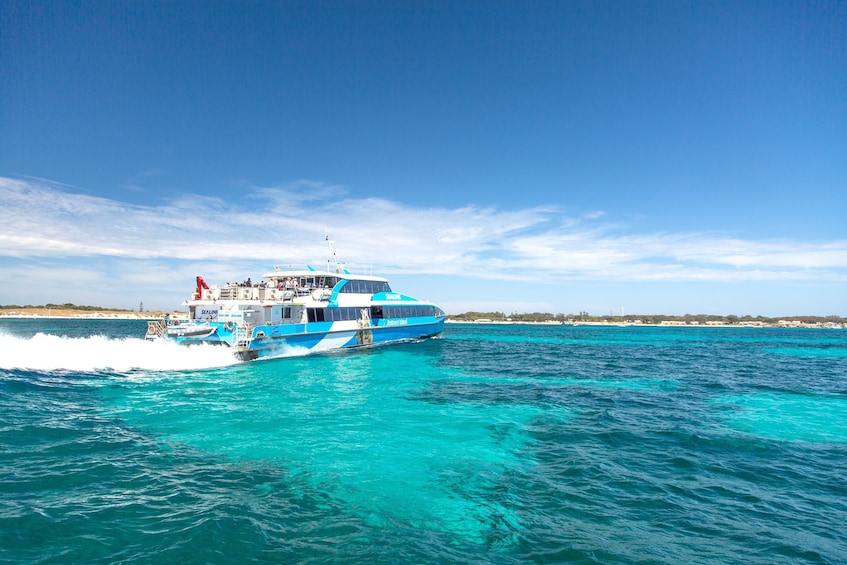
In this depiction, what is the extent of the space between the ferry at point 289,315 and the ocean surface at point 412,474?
26.4ft

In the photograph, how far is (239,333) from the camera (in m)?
27.9

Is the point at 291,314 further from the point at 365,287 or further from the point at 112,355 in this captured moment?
the point at 112,355

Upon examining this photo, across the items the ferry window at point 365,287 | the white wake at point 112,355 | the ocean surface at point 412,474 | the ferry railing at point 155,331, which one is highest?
the ferry window at point 365,287

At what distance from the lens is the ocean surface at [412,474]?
6555mm

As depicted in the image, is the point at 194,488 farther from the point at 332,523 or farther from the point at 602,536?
the point at 602,536

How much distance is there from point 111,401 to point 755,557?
1925 cm

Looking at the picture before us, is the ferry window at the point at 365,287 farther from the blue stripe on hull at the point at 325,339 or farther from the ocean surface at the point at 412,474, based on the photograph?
the ocean surface at the point at 412,474

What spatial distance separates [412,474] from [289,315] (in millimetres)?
25332

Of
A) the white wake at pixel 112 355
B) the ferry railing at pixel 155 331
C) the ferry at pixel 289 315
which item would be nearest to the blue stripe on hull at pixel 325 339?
the ferry at pixel 289 315

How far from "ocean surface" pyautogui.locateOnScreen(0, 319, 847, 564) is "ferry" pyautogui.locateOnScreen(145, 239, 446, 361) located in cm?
806

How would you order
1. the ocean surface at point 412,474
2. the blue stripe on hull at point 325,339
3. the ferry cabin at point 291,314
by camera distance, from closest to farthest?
1. the ocean surface at point 412,474
2. the ferry cabin at point 291,314
3. the blue stripe on hull at point 325,339

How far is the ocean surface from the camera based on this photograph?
655 cm

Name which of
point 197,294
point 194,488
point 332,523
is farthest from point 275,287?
point 332,523

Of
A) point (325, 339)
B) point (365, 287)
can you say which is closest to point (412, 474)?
point (325, 339)
